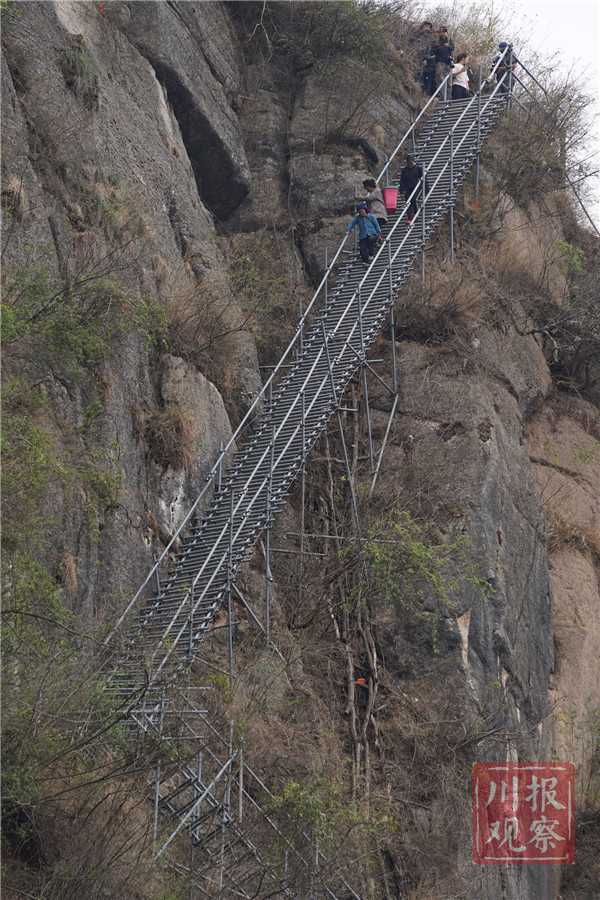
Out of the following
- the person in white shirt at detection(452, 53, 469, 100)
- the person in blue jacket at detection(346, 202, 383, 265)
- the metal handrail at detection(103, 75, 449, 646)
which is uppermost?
the person in white shirt at detection(452, 53, 469, 100)

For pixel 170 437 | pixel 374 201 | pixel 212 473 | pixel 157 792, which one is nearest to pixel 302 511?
pixel 212 473

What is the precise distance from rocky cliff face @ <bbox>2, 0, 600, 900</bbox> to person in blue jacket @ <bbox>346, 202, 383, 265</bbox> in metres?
1.08

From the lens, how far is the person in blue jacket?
1944cm

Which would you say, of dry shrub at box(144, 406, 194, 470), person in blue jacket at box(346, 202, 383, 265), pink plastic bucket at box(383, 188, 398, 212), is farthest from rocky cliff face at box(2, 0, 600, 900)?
person in blue jacket at box(346, 202, 383, 265)

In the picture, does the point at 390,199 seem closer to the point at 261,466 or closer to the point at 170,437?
the point at 261,466

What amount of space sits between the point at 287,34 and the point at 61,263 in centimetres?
1017

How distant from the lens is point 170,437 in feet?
50.3

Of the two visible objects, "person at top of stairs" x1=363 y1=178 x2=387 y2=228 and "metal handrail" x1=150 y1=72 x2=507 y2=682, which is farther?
"person at top of stairs" x1=363 y1=178 x2=387 y2=228

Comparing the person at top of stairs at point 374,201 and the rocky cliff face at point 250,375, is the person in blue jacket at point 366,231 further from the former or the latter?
the rocky cliff face at point 250,375

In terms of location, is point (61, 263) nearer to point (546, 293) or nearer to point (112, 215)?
point (112, 215)

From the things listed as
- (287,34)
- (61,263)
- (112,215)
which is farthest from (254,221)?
(61,263)

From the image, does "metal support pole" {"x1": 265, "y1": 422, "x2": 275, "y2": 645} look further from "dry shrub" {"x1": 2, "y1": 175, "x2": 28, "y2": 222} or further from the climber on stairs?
the climber on stairs

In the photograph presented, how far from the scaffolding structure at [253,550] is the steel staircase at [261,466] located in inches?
0.8

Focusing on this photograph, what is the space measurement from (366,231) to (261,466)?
4.49 metres
